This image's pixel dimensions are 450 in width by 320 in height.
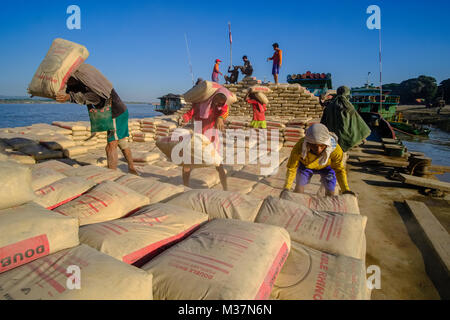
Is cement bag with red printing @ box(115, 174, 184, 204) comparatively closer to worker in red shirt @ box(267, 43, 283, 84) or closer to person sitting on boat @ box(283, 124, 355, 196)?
person sitting on boat @ box(283, 124, 355, 196)

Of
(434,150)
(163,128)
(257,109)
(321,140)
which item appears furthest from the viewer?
(434,150)

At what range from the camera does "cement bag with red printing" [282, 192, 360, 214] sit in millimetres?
1914

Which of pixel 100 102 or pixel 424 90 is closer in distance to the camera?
pixel 100 102

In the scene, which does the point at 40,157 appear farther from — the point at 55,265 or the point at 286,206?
the point at 286,206

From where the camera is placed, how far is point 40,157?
13.2 ft

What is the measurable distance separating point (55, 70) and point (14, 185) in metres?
1.88

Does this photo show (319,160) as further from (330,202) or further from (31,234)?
(31,234)

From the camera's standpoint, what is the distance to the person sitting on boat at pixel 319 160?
2.13m

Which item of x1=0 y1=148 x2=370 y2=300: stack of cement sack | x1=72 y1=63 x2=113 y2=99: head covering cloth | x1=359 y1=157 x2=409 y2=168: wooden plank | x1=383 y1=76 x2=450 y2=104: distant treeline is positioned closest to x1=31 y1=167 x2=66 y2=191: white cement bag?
x1=0 y1=148 x2=370 y2=300: stack of cement sack

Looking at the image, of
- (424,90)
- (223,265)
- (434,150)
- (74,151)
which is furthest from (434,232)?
(424,90)

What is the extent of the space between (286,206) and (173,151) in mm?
1498

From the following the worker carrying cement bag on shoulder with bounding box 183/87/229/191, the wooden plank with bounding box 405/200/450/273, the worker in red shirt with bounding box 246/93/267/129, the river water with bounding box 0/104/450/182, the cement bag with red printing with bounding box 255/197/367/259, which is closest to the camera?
the cement bag with red printing with bounding box 255/197/367/259

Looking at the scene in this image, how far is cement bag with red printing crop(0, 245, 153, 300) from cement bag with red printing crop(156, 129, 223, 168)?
5.77ft

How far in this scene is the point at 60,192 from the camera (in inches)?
73.0
